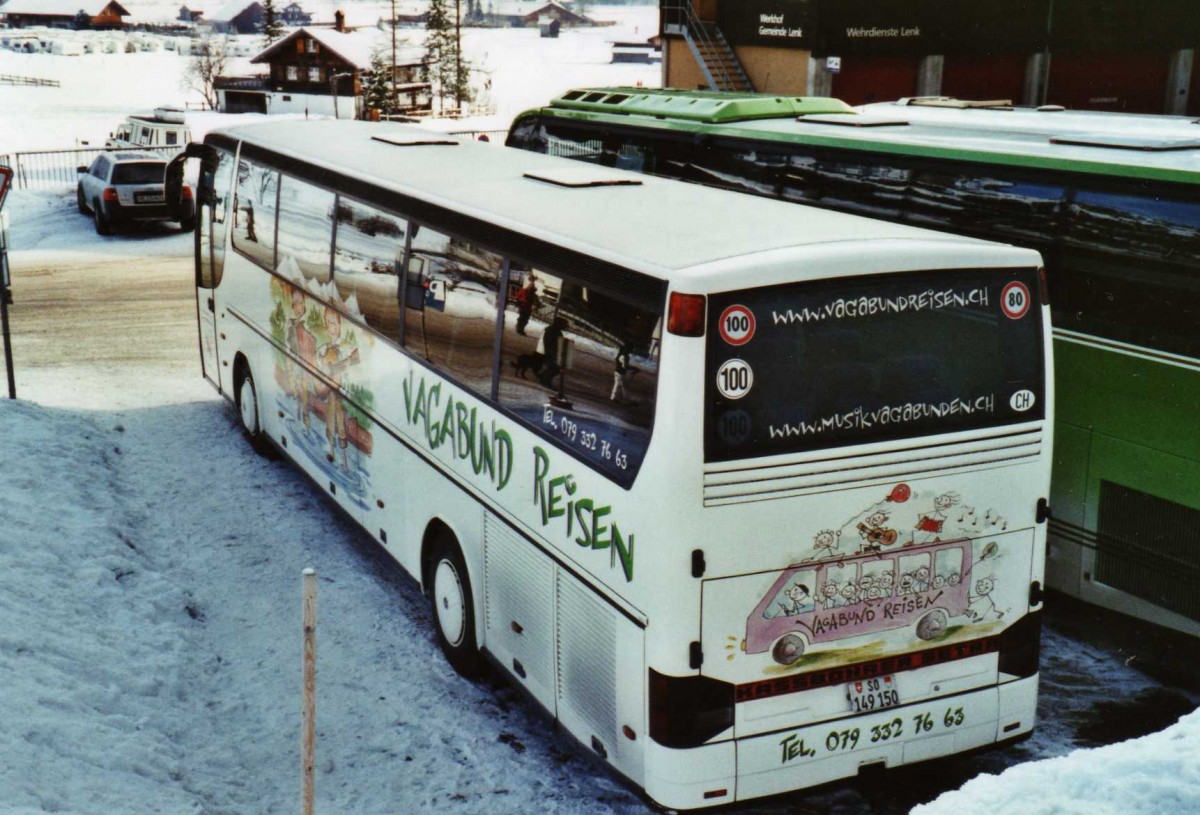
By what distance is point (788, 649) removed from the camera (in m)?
5.41

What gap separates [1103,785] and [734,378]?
209 cm

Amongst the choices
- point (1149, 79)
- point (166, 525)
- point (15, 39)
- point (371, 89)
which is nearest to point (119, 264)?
point (166, 525)

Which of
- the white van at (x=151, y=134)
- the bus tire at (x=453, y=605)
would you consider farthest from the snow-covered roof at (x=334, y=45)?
the bus tire at (x=453, y=605)

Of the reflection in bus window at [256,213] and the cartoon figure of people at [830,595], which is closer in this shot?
the cartoon figure of people at [830,595]

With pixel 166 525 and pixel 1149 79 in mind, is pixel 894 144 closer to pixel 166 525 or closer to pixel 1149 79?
pixel 166 525

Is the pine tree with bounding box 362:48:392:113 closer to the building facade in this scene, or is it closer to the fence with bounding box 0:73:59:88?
the fence with bounding box 0:73:59:88

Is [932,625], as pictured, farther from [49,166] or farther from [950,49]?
[49,166]

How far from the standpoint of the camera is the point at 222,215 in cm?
1238

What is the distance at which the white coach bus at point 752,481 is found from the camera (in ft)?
17.0

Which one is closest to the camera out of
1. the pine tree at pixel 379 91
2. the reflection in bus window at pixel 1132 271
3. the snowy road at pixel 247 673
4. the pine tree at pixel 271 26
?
the snowy road at pixel 247 673

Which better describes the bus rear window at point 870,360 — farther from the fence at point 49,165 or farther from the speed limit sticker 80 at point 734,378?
the fence at point 49,165

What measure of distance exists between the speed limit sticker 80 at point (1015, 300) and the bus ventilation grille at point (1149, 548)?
235cm

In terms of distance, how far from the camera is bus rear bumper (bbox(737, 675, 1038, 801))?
17.8 ft

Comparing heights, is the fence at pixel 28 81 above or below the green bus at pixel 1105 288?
above
